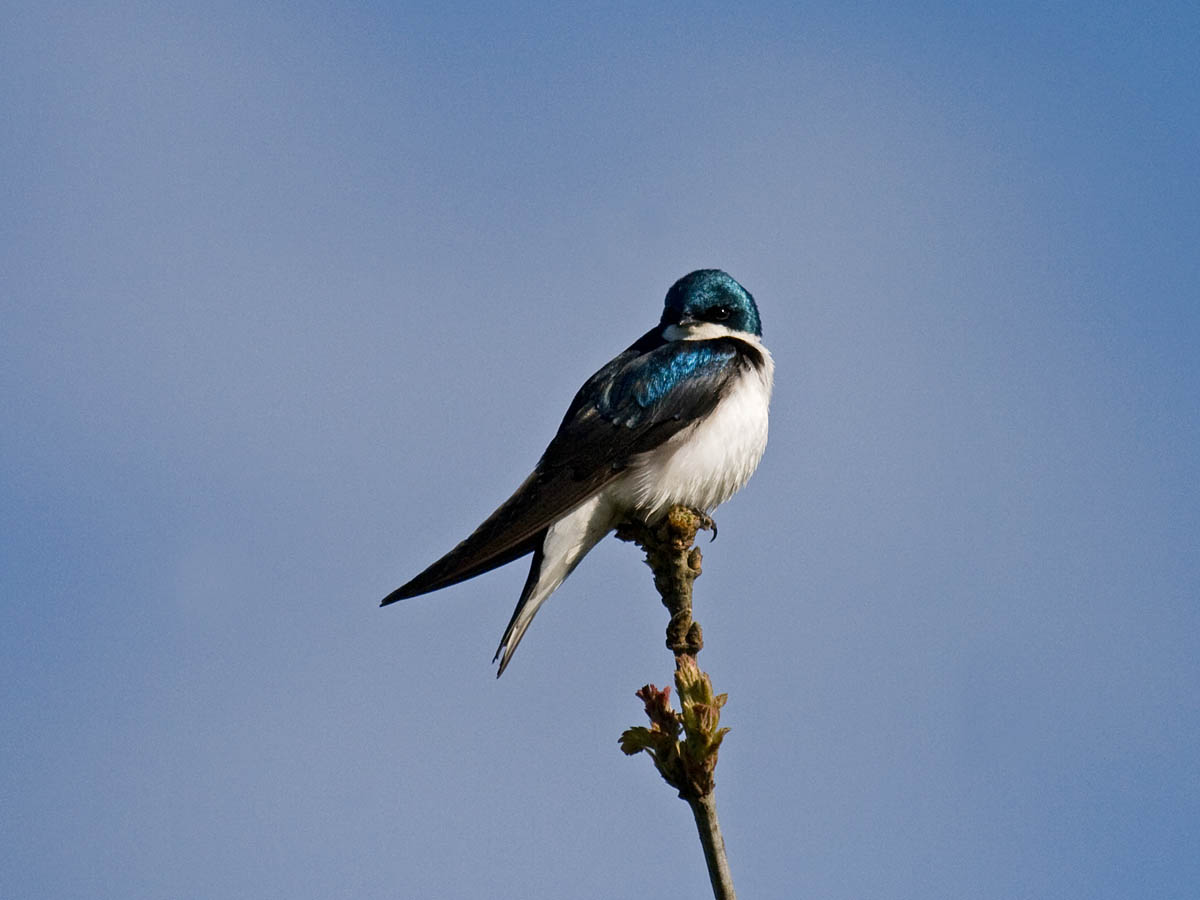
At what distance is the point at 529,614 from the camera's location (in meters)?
5.37

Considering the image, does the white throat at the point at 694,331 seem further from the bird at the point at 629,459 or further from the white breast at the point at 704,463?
the white breast at the point at 704,463

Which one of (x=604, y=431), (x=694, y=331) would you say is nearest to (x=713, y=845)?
(x=604, y=431)

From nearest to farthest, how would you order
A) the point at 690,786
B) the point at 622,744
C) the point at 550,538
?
the point at 690,786, the point at 622,744, the point at 550,538

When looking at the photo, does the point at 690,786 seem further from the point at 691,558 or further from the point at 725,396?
the point at 725,396

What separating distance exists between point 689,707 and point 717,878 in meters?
0.60

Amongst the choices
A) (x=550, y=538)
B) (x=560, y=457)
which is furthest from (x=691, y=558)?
(x=560, y=457)

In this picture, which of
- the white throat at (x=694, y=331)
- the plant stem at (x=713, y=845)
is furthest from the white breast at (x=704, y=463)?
the plant stem at (x=713, y=845)

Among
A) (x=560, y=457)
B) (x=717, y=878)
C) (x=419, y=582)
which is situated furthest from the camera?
(x=560, y=457)

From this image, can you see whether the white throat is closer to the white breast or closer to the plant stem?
the white breast

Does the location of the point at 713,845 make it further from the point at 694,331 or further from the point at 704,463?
the point at 694,331

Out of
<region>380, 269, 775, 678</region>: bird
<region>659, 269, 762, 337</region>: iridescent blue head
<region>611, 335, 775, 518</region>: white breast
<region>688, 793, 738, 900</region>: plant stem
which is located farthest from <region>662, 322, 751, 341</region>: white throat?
<region>688, 793, 738, 900</region>: plant stem

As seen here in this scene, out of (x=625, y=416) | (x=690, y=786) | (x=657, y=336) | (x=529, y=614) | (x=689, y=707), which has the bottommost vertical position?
(x=690, y=786)

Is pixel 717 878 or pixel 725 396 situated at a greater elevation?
pixel 725 396

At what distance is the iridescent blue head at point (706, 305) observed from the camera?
6.70 m
